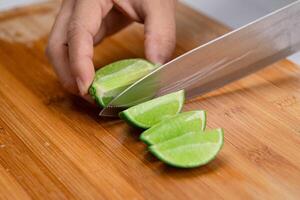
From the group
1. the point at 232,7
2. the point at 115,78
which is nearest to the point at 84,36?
the point at 115,78

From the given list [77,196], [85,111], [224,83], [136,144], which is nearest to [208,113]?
[224,83]

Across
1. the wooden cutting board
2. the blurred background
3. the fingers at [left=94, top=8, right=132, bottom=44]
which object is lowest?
the blurred background

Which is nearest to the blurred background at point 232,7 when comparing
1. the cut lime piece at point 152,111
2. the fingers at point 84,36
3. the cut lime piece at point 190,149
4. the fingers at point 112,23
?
the fingers at point 112,23

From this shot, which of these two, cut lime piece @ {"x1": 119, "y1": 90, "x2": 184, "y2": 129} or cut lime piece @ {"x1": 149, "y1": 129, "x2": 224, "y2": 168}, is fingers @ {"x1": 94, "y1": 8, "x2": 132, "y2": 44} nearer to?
cut lime piece @ {"x1": 119, "y1": 90, "x2": 184, "y2": 129}

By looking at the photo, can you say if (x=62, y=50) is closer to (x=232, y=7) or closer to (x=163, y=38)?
(x=163, y=38)

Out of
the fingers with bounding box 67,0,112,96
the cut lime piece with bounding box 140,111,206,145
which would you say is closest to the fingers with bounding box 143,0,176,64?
the fingers with bounding box 67,0,112,96

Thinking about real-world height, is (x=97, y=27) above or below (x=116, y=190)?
above

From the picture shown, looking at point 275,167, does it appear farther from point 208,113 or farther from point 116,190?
point 116,190
